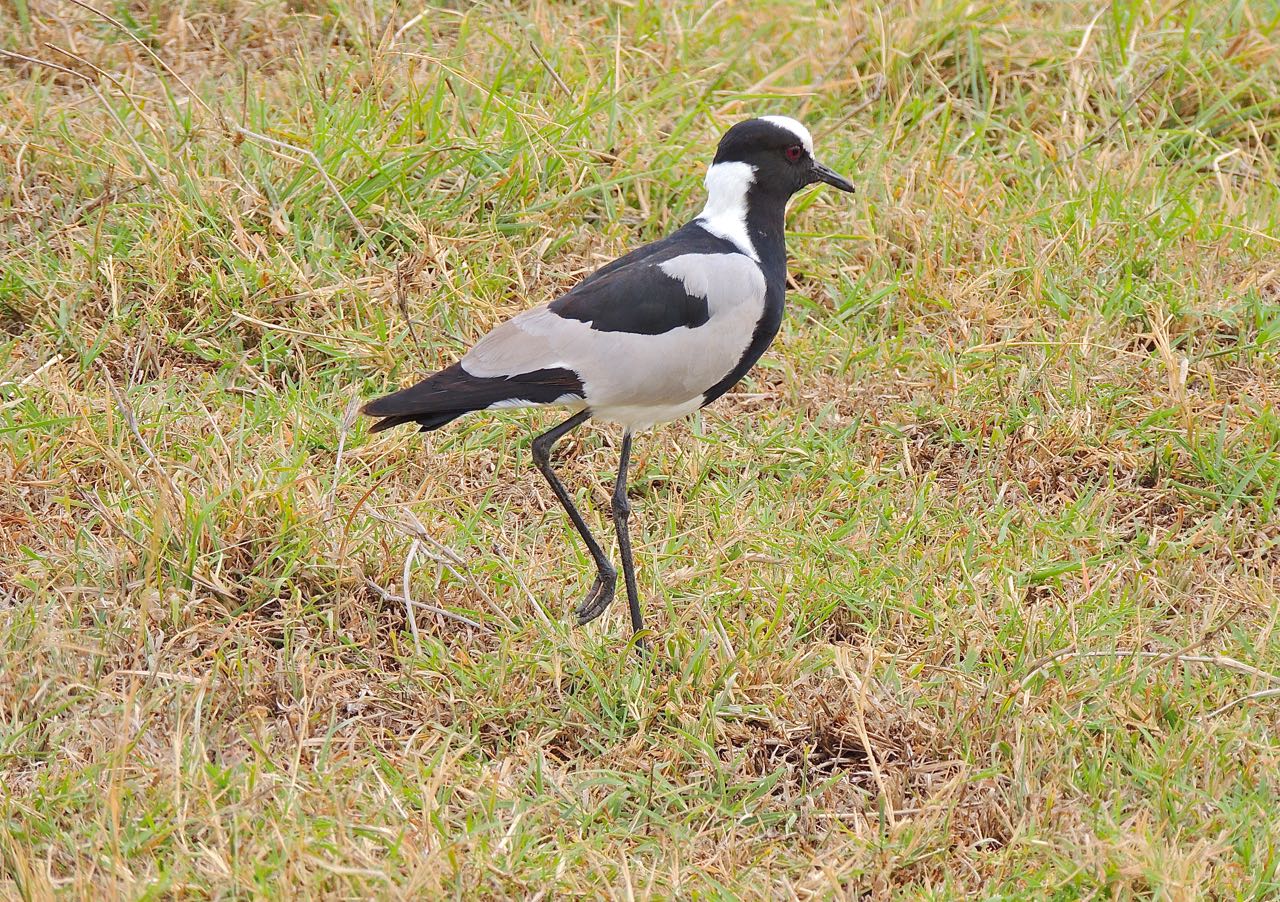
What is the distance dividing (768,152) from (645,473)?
1023 mm

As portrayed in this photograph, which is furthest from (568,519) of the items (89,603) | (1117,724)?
(1117,724)

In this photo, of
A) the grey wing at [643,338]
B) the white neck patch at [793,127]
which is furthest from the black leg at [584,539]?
the white neck patch at [793,127]

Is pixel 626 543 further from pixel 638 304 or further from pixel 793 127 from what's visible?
pixel 793 127

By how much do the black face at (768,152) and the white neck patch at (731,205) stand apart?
3 centimetres

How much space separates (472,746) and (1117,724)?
1470 millimetres

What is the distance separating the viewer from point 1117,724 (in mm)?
3590

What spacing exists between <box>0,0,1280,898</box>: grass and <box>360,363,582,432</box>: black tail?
0.31 meters

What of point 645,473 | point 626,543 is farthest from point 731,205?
point 626,543

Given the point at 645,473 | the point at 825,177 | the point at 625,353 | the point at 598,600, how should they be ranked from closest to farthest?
the point at 625,353 < the point at 598,600 < the point at 825,177 < the point at 645,473

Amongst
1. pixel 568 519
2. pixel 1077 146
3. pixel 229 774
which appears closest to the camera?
pixel 229 774

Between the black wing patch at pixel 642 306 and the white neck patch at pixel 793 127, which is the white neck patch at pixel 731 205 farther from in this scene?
the black wing patch at pixel 642 306

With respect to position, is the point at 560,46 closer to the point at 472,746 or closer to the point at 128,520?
the point at 128,520

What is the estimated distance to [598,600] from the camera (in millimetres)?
4035

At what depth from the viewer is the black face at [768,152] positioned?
4.30 m
